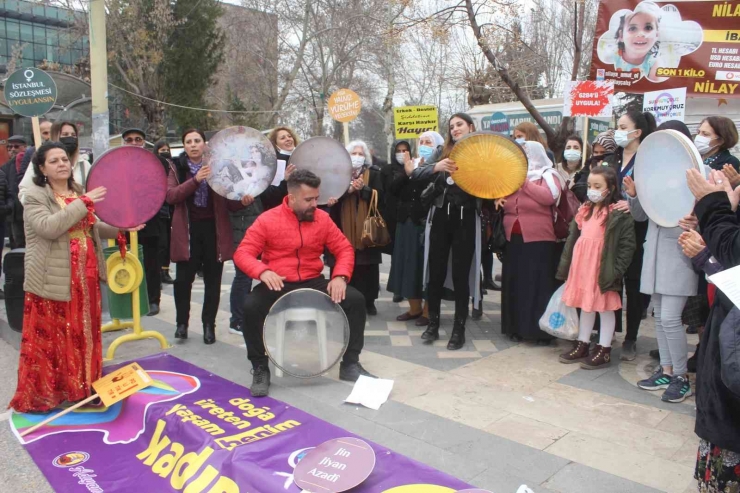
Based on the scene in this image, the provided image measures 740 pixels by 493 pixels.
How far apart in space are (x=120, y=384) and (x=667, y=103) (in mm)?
5717

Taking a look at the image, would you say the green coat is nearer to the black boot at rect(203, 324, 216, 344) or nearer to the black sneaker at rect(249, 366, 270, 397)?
the black sneaker at rect(249, 366, 270, 397)

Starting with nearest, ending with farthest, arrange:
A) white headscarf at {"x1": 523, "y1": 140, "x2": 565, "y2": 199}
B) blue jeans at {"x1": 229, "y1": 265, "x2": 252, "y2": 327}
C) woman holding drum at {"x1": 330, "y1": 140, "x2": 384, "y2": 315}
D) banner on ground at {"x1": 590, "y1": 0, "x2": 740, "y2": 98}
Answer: white headscarf at {"x1": 523, "y1": 140, "x2": 565, "y2": 199} < blue jeans at {"x1": 229, "y1": 265, "x2": 252, "y2": 327} < woman holding drum at {"x1": 330, "y1": 140, "x2": 384, "y2": 315} < banner on ground at {"x1": 590, "y1": 0, "x2": 740, "y2": 98}

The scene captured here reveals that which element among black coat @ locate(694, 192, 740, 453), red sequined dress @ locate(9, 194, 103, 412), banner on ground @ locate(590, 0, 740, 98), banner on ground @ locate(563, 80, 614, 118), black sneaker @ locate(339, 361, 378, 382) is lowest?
black sneaker @ locate(339, 361, 378, 382)

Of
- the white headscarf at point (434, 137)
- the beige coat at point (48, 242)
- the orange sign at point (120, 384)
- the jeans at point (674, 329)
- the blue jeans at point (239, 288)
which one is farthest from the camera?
the white headscarf at point (434, 137)

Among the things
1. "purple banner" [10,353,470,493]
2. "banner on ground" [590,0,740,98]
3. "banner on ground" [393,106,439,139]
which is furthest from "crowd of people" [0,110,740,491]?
"banner on ground" [590,0,740,98]

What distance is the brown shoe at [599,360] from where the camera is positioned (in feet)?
14.8

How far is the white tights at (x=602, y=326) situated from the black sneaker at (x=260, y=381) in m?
2.45

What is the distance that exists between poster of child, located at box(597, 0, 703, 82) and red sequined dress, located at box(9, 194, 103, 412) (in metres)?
7.36

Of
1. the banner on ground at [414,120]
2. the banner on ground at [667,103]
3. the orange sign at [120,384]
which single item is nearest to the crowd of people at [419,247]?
the orange sign at [120,384]

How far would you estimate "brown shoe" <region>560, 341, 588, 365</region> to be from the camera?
4.67 meters

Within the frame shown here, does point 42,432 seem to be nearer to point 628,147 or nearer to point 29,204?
point 29,204

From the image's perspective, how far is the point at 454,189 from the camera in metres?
4.93

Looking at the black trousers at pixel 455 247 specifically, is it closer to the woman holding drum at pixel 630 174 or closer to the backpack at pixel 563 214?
the backpack at pixel 563 214

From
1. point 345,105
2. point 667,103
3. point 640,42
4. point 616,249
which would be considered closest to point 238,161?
point 345,105
